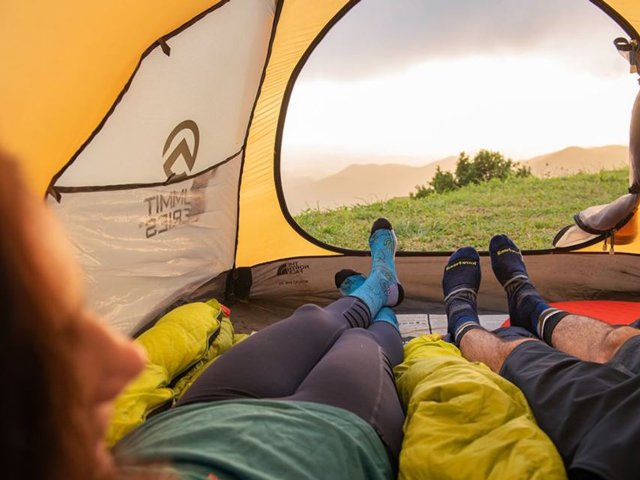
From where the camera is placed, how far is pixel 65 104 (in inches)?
46.7

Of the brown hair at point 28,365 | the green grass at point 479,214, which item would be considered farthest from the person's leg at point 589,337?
the green grass at point 479,214

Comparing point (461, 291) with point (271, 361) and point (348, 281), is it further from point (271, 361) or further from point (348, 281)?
point (271, 361)

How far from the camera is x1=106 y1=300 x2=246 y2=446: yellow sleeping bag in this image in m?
1.05

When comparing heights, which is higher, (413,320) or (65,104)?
(65,104)

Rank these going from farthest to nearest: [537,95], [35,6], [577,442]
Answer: [537,95], [35,6], [577,442]

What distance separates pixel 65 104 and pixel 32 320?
110cm

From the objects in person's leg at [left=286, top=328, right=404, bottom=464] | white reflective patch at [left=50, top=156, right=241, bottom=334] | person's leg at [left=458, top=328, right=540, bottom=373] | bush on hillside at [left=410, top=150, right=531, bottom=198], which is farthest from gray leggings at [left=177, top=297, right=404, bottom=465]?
bush on hillside at [left=410, top=150, right=531, bottom=198]

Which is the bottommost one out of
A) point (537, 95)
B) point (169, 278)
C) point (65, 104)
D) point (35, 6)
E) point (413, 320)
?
point (413, 320)

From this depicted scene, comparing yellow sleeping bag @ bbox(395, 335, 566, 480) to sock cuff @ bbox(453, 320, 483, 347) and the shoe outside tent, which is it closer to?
sock cuff @ bbox(453, 320, 483, 347)

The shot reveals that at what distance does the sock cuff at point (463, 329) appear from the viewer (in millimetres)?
1442

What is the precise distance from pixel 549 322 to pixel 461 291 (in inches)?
17.8

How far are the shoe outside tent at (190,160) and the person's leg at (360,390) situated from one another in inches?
26.5

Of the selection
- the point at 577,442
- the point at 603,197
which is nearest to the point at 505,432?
the point at 577,442

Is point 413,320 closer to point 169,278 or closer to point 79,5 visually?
point 169,278
